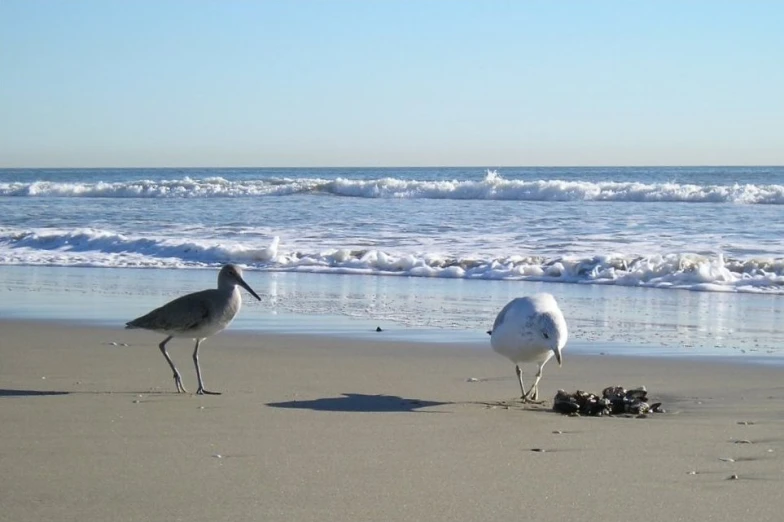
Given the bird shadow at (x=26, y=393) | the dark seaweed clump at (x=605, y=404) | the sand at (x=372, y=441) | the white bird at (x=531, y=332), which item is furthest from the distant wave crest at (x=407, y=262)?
the bird shadow at (x=26, y=393)

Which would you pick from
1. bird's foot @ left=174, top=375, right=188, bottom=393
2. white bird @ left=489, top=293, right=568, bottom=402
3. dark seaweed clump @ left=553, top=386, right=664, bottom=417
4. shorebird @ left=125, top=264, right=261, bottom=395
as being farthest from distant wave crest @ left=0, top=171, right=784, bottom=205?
bird's foot @ left=174, top=375, right=188, bottom=393

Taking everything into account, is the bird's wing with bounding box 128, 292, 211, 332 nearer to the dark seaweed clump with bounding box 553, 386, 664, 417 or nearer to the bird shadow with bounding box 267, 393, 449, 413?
the bird shadow with bounding box 267, 393, 449, 413

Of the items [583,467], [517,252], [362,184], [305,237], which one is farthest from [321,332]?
[362,184]

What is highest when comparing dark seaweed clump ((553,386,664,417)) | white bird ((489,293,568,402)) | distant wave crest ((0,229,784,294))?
white bird ((489,293,568,402))

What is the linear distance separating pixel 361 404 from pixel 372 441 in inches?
42.9

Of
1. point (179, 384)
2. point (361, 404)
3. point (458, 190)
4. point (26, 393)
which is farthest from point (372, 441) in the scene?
point (458, 190)

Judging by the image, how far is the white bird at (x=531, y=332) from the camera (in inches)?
252

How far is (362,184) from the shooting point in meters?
43.5

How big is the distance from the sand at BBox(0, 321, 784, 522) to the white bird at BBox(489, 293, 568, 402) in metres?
0.31

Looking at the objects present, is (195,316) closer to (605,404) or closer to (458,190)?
(605,404)

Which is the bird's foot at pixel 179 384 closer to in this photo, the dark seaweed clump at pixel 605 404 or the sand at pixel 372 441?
the sand at pixel 372 441

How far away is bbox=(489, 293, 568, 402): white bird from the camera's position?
639 cm

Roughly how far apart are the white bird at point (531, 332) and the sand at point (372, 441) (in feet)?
1.01

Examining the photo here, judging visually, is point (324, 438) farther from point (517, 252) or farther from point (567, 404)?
point (517, 252)
